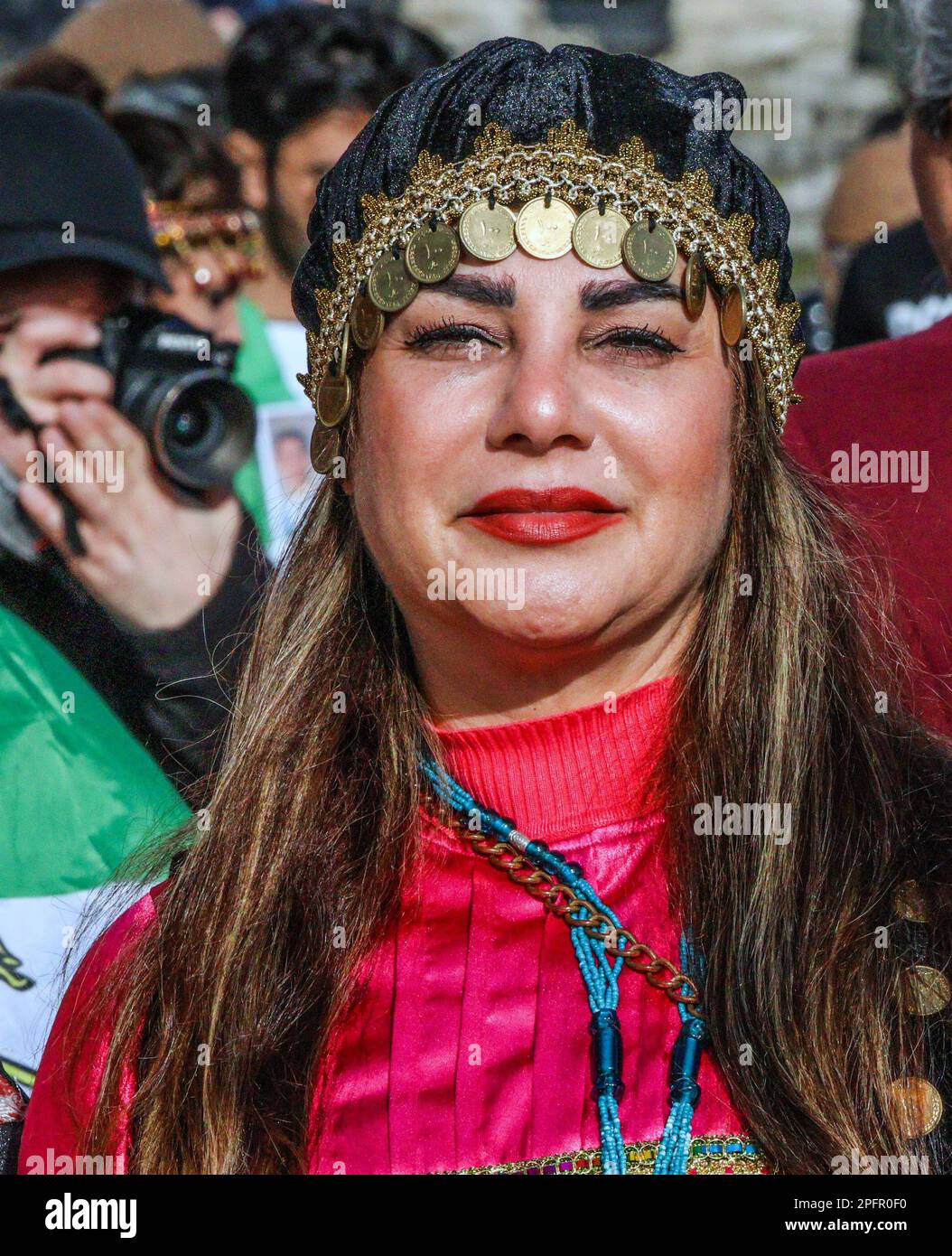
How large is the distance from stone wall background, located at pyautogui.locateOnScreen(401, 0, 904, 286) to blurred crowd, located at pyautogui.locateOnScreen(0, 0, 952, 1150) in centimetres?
245

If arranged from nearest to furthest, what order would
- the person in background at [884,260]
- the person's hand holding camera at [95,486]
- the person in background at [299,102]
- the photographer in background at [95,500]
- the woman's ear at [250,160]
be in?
the photographer in background at [95,500]
the person's hand holding camera at [95,486]
the person in background at [884,260]
the person in background at [299,102]
the woman's ear at [250,160]

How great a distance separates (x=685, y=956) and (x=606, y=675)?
0.33 meters

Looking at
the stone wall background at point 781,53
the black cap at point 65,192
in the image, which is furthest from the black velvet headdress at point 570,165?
the stone wall background at point 781,53

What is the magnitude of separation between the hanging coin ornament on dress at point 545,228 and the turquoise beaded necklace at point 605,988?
24.1 inches

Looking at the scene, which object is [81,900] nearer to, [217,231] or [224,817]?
[224,817]

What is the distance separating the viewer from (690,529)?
177 cm

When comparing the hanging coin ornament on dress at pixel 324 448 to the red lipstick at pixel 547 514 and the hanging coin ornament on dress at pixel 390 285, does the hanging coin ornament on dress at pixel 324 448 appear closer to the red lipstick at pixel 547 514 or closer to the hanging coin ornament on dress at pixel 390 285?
the hanging coin ornament on dress at pixel 390 285

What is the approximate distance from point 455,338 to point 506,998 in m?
0.73

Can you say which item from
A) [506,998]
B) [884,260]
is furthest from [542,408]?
[884,260]

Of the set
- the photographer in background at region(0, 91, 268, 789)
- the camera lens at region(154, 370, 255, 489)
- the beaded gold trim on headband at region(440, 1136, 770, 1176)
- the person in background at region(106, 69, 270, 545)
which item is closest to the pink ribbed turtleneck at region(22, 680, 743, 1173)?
the beaded gold trim on headband at region(440, 1136, 770, 1176)

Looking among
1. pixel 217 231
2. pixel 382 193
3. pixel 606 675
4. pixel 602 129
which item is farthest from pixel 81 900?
pixel 217 231

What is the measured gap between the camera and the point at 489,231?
5.82ft

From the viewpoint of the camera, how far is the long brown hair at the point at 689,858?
170 cm

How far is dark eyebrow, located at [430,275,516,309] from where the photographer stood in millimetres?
1753
